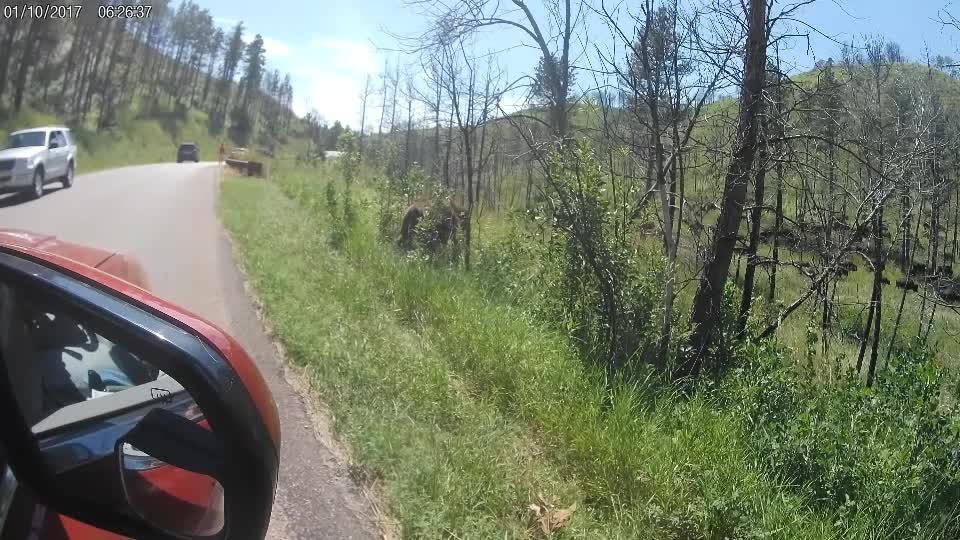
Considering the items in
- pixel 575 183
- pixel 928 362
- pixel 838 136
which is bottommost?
pixel 928 362

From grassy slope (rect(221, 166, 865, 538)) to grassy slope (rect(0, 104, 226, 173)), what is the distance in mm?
25382

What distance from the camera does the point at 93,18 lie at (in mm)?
41031

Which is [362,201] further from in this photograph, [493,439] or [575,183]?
[493,439]

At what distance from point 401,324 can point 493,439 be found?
2.77 meters

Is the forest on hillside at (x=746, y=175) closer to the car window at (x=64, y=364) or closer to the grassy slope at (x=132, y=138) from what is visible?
the car window at (x=64, y=364)

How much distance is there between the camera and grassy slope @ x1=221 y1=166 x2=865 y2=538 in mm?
3705

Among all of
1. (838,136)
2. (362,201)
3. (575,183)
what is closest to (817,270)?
(838,136)

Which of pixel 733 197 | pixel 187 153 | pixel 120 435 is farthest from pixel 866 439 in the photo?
pixel 187 153

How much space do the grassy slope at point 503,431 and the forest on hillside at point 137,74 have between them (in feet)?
99.2

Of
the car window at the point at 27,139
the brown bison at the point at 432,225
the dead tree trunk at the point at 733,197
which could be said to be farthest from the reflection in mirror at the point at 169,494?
the car window at the point at 27,139

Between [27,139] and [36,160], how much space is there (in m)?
1.78

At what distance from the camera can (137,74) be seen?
67.1 meters

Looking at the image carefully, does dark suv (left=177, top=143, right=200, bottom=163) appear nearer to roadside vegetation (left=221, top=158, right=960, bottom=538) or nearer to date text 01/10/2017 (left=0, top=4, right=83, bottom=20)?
date text 01/10/2017 (left=0, top=4, right=83, bottom=20)

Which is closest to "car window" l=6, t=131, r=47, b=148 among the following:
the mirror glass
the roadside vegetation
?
the roadside vegetation
